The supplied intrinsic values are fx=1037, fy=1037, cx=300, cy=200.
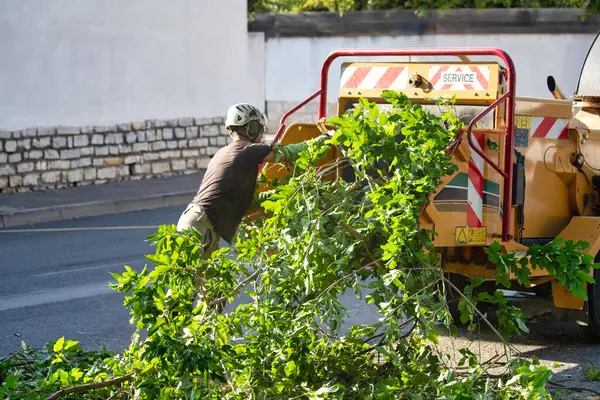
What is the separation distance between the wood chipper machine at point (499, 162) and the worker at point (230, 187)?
37 centimetres

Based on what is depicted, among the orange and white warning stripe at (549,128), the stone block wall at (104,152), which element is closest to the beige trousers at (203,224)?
the orange and white warning stripe at (549,128)

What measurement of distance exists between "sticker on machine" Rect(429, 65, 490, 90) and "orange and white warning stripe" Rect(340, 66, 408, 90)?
9.3 inches

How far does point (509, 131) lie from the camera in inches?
255

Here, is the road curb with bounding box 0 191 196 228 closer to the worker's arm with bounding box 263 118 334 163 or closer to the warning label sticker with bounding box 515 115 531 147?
the worker's arm with bounding box 263 118 334 163


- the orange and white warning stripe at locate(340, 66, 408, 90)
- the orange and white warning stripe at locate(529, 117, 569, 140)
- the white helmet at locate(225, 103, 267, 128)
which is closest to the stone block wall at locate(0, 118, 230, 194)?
the orange and white warning stripe at locate(340, 66, 408, 90)

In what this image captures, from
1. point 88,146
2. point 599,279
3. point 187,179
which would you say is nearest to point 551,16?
point 187,179

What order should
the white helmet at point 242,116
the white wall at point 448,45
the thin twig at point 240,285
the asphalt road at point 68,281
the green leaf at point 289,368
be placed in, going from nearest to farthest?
the green leaf at point 289,368 < the thin twig at point 240,285 < the white helmet at point 242,116 < the asphalt road at point 68,281 < the white wall at point 448,45

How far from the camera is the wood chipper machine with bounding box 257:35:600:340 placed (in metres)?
6.43

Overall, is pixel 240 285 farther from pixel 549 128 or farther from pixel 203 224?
pixel 549 128

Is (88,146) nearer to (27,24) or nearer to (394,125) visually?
(27,24)

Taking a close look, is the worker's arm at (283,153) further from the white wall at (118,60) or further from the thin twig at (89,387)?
the white wall at (118,60)

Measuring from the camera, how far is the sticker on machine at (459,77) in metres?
6.96

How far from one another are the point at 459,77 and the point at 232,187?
5.82 ft

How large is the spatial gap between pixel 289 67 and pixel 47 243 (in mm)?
8230
